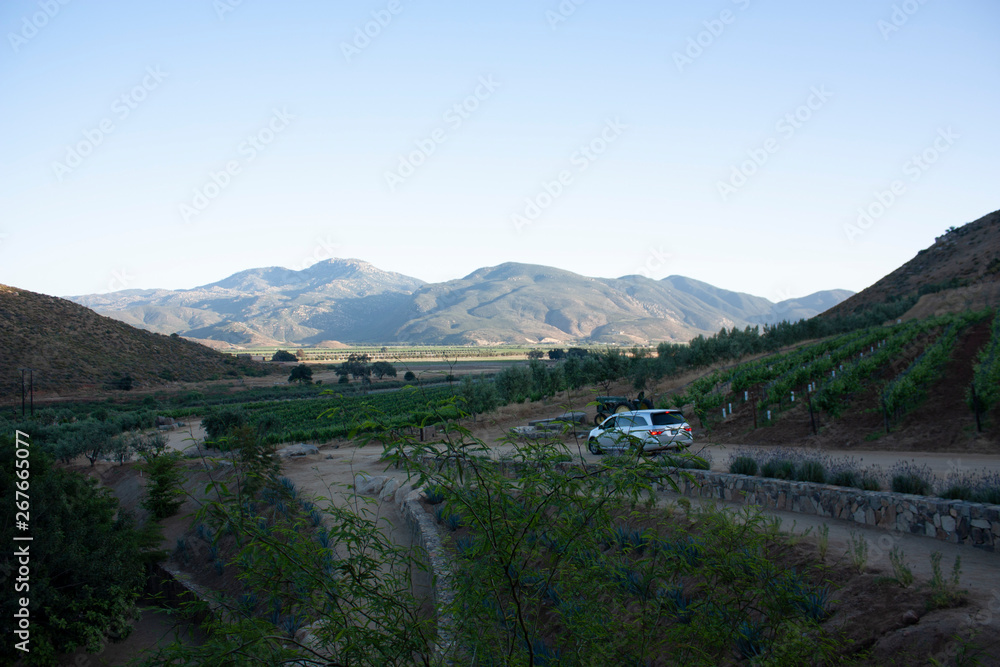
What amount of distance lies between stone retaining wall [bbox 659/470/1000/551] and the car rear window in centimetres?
451

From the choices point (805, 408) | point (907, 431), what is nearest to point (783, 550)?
point (907, 431)

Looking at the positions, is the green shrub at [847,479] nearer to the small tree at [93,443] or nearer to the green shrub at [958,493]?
the green shrub at [958,493]

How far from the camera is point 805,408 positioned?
21.5 metres

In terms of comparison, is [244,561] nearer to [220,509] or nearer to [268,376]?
[220,509]

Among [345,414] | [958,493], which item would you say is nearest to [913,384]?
[958,493]

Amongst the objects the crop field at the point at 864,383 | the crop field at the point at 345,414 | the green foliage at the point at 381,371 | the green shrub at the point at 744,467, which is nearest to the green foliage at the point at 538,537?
the crop field at the point at 345,414

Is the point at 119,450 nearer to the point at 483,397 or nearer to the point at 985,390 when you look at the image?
the point at 483,397

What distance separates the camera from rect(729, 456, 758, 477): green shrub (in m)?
12.7

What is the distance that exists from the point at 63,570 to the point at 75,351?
7215 centimetres

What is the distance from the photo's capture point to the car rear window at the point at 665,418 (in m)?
17.1

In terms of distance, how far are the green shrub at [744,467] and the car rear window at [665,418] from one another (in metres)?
3.87

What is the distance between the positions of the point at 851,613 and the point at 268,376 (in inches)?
4117

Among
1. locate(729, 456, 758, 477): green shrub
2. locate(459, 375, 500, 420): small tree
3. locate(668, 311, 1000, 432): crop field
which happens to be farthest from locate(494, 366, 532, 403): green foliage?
locate(729, 456, 758, 477): green shrub

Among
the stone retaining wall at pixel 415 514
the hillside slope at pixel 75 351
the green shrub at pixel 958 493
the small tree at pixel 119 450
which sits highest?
the hillside slope at pixel 75 351
